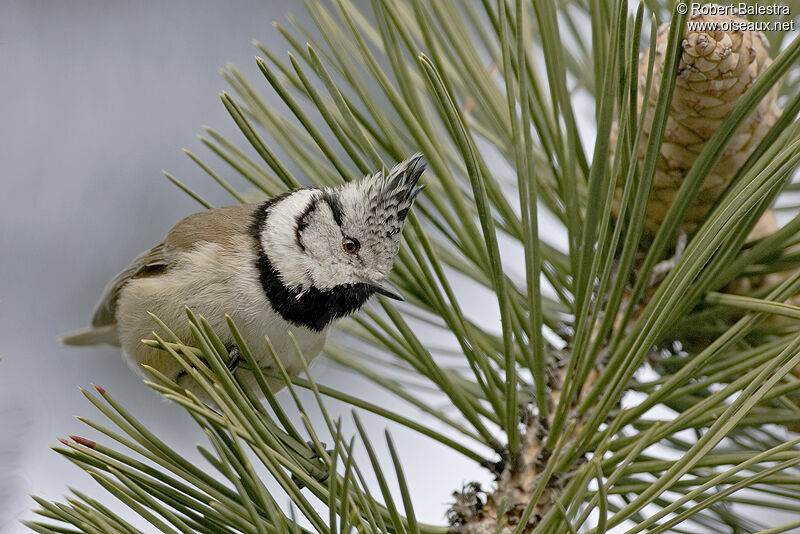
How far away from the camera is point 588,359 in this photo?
810 millimetres

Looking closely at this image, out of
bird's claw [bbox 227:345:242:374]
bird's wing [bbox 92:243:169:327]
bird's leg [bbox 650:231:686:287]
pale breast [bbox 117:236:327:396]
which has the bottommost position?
bird's claw [bbox 227:345:242:374]

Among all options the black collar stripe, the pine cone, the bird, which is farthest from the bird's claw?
the pine cone

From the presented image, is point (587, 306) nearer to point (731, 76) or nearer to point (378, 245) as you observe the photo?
point (731, 76)

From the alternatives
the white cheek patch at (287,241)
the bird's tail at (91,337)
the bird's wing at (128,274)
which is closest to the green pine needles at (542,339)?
the white cheek patch at (287,241)

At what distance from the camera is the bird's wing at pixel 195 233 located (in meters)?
1.32

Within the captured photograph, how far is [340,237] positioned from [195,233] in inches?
10.0

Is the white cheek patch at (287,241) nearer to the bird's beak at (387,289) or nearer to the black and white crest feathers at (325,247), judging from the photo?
the black and white crest feathers at (325,247)

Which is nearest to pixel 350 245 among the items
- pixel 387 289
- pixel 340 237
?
pixel 340 237

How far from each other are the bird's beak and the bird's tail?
0.89 m

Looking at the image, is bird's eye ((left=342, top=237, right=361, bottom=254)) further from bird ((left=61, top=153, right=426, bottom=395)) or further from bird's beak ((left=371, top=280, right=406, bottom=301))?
bird's beak ((left=371, top=280, right=406, bottom=301))

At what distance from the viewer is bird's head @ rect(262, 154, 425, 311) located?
3.63ft

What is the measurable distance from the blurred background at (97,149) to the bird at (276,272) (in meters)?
0.92

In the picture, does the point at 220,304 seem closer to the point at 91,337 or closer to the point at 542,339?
the point at 542,339

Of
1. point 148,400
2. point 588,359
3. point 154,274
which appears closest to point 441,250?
point 588,359
